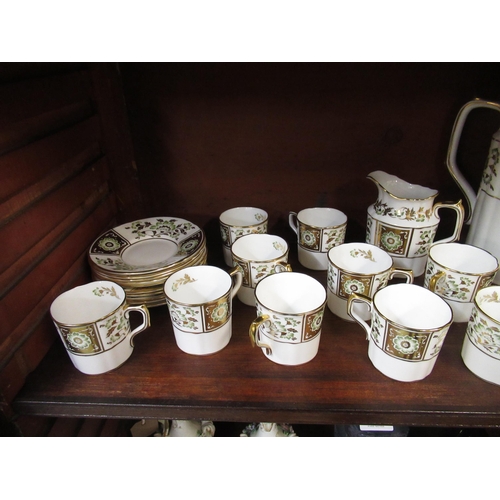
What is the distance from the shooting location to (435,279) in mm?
573

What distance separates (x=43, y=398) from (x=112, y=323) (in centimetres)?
12

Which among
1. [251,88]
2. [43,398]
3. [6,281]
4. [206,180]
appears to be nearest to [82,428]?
[43,398]

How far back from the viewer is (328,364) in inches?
21.2

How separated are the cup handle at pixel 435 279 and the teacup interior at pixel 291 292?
0.16 m

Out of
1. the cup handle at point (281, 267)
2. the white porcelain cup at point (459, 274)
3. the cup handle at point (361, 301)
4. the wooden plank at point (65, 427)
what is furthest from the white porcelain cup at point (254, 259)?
the wooden plank at point (65, 427)

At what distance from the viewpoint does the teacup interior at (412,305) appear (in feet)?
1.82

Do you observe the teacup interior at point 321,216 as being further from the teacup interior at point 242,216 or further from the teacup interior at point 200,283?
the teacup interior at point 200,283

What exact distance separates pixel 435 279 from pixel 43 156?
56cm

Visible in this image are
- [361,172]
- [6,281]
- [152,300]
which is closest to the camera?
[6,281]

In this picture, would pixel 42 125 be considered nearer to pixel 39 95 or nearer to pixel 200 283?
pixel 39 95

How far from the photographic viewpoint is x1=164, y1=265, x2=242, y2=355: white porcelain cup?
0.52 metres

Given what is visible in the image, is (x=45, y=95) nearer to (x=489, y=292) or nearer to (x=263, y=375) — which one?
(x=263, y=375)

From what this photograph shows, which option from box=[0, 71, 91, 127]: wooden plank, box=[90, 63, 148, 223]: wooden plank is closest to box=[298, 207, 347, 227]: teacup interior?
box=[90, 63, 148, 223]: wooden plank

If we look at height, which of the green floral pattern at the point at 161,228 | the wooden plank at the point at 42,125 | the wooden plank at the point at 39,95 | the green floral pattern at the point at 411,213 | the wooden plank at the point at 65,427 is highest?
the wooden plank at the point at 39,95
